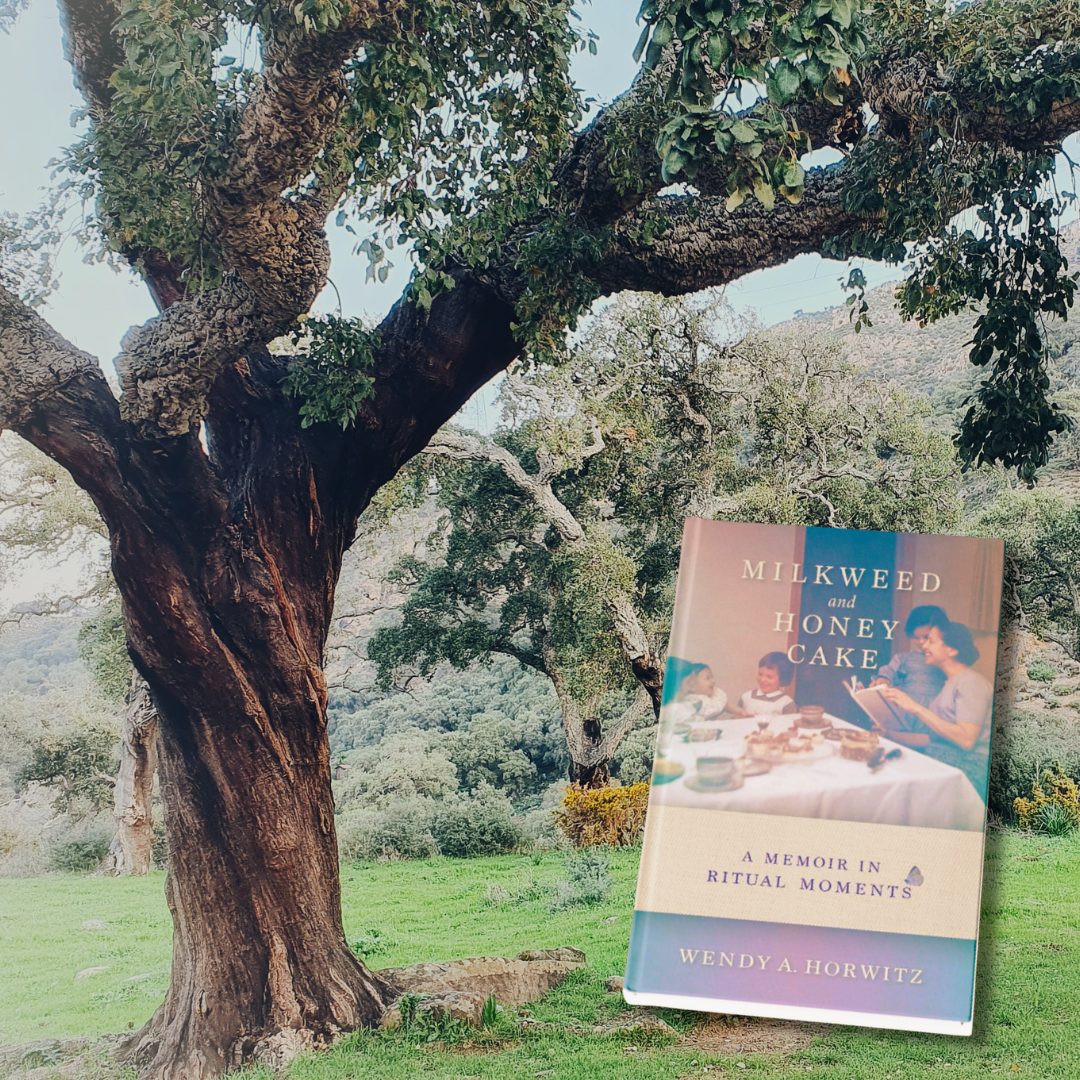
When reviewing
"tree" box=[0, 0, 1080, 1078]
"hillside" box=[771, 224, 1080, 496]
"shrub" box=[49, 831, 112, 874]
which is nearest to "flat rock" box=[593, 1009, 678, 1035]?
"tree" box=[0, 0, 1080, 1078]

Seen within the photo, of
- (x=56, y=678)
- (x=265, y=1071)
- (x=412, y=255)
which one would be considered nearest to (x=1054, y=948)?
(x=265, y=1071)

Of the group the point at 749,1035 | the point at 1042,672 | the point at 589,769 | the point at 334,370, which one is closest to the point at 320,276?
the point at 334,370

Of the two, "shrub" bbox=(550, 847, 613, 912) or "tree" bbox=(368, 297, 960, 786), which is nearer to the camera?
"shrub" bbox=(550, 847, 613, 912)

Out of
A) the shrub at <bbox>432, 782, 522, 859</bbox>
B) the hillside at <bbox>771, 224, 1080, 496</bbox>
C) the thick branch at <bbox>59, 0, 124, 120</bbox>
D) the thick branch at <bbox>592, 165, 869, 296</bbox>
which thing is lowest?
the shrub at <bbox>432, 782, 522, 859</bbox>

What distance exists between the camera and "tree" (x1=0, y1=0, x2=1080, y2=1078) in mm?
2779

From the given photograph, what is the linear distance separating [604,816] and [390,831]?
1.22 m

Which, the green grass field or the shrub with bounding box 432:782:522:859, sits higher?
the shrub with bounding box 432:782:522:859

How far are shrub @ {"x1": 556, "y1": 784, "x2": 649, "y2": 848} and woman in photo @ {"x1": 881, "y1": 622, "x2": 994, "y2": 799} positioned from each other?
2933 millimetres

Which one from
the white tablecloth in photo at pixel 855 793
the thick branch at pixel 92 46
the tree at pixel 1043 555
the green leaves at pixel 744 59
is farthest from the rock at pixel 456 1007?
the thick branch at pixel 92 46

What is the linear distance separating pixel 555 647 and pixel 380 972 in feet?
8.81

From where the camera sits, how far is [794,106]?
10.5 feet

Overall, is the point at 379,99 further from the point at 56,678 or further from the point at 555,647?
the point at 56,678

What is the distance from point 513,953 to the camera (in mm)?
4160

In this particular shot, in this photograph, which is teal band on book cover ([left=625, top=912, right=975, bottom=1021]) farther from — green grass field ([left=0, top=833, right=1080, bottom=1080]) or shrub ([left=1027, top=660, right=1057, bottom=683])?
shrub ([left=1027, top=660, right=1057, bottom=683])
